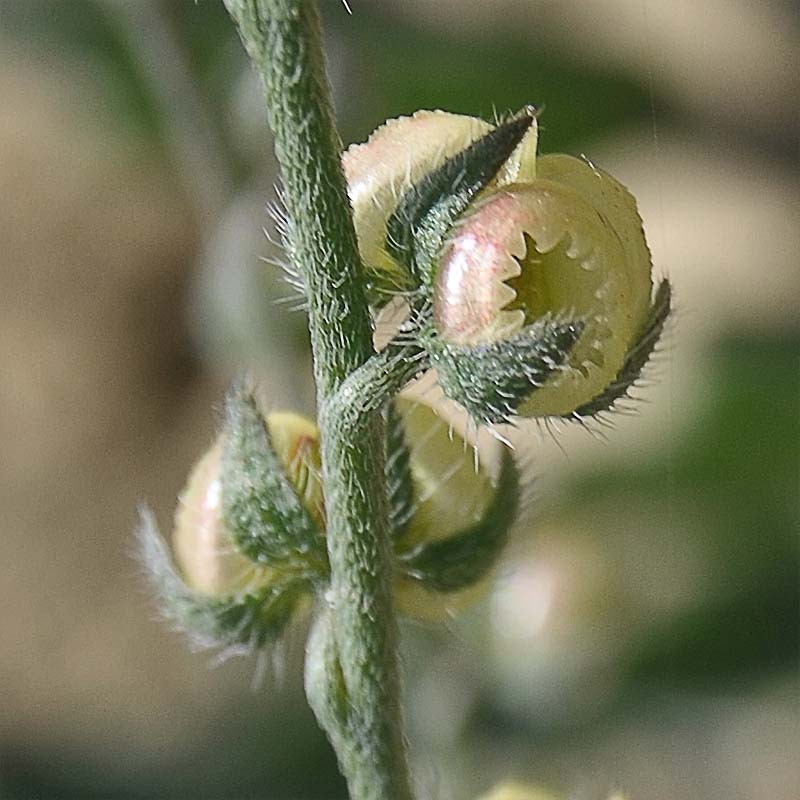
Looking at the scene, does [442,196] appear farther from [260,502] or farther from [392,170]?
[260,502]

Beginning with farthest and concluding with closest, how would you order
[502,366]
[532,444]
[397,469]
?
[532,444] → [397,469] → [502,366]

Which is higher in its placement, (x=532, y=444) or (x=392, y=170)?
(x=532, y=444)

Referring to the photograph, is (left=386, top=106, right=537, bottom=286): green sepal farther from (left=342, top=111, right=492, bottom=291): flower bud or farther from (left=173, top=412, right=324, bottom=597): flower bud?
(left=173, top=412, right=324, bottom=597): flower bud

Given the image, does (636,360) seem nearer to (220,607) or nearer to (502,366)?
(502,366)

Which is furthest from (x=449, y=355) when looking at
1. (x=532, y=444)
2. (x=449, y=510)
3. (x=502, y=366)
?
(x=532, y=444)

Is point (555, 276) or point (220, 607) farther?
point (220, 607)

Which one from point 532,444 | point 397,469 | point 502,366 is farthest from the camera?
point 532,444

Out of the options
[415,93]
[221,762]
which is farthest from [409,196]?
[221,762]

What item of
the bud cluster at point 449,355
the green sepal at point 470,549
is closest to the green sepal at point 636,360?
the bud cluster at point 449,355

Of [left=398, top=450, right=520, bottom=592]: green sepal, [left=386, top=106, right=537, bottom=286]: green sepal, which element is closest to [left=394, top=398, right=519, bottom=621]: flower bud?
[left=398, top=450, right=520, bottom=592]: green sepal
